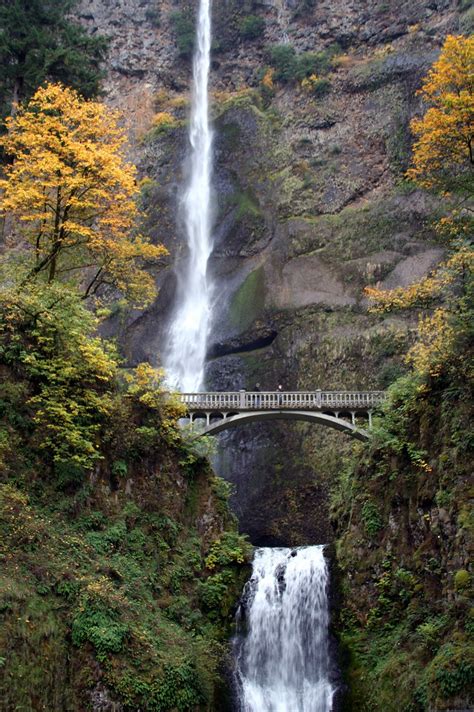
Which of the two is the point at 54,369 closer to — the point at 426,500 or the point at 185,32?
the point at 426,500

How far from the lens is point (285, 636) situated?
2048 centimetres

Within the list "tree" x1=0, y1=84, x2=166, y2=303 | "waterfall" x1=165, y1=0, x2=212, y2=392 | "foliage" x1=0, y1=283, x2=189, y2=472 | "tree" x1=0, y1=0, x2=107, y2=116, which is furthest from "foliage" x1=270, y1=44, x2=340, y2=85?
"foliage" x1=0, y1=283, x2=189, y2=472

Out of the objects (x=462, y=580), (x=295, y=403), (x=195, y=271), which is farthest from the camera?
(x=195, y=271)

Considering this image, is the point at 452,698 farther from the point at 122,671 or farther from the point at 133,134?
the point at 133,134

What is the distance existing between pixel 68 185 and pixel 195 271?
78.3 feet

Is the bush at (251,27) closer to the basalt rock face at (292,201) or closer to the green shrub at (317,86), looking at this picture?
the basalt rock face at (292,201)

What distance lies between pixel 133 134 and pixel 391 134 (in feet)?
66.0

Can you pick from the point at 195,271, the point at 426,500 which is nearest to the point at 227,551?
the point at 426,500

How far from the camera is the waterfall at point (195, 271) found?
1534 inches

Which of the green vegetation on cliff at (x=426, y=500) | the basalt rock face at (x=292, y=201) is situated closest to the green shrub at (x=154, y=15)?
the basalt rock face at (x=292, y=201)

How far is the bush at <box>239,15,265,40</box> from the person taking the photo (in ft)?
181

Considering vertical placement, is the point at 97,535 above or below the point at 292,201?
below

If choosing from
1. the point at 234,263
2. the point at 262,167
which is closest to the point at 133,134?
the point at 262,167

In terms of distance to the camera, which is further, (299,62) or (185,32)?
(185,32)
